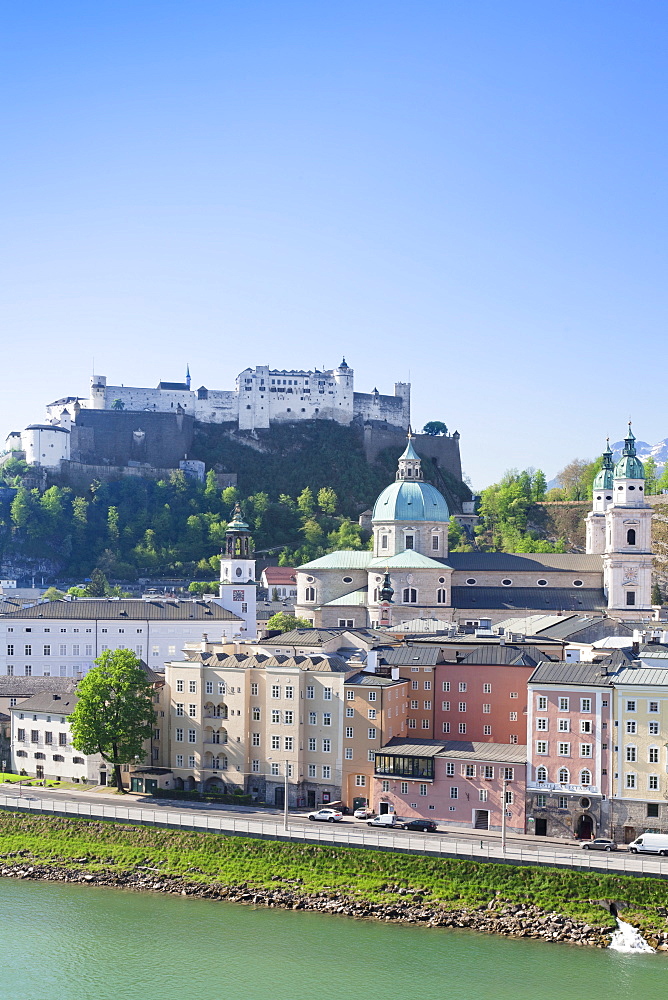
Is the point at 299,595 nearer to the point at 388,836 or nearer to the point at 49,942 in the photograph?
the point at 388,836

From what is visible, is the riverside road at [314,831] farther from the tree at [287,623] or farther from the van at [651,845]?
the tree at [287,623]

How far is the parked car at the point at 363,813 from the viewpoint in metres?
41.2

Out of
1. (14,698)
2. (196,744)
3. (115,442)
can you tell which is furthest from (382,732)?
(115,442)

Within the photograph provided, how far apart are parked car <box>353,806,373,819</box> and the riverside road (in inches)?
12.9

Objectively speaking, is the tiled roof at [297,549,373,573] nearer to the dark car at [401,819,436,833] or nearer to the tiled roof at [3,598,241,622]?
the tiled roof at [3,598,241,622]

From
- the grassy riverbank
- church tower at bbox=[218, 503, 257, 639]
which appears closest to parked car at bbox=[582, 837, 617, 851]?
the grassy riverbank

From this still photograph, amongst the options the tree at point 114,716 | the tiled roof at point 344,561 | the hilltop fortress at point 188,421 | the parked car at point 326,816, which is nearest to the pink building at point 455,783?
the parked car at point 326,816

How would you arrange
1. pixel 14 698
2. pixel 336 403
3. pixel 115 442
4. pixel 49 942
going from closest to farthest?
pixel 49 942 → pixel 14 698 → pixel 115 442 → pixel 336 403

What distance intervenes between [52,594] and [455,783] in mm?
55136

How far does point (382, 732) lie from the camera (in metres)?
A: 43.0

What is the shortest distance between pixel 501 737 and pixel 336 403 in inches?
3276

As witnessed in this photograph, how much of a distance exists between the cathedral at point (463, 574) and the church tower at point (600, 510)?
4.59 meters

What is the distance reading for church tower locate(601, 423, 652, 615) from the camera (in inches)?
2835

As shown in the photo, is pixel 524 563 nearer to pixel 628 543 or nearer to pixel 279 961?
pixel 628 543
